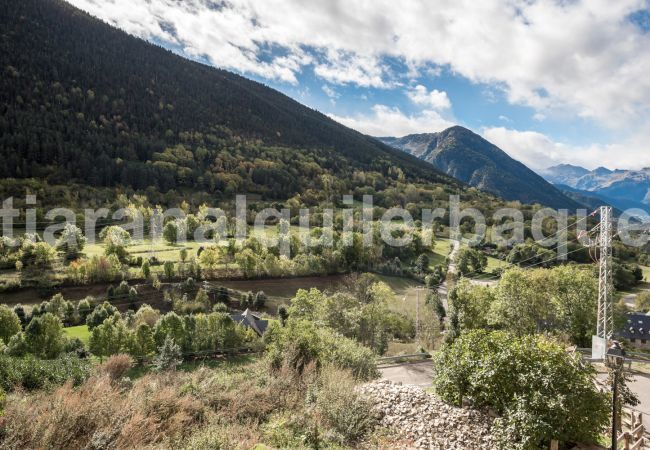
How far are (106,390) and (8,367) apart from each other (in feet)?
28.6

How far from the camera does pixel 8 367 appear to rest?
A: 15.9 m

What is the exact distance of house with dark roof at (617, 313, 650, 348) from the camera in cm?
5162

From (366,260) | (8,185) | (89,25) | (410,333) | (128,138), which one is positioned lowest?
(410,333)

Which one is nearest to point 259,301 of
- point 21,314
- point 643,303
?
point 21,314

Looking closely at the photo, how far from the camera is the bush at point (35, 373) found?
49.3 feet

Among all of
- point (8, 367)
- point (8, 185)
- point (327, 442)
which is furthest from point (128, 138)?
point (327, 442)

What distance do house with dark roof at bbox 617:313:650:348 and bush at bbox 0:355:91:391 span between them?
63.6m

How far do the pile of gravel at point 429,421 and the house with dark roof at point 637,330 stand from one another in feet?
179

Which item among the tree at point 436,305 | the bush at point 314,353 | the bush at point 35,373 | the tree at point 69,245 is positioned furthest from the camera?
the tree at point 69,245

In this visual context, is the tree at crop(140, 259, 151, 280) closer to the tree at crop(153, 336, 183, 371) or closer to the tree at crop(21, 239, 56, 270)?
the tree at crop(21, 239, 56, 270)

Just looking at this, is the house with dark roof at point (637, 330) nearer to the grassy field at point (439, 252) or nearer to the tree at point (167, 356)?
the grassy field at point (439, 252)

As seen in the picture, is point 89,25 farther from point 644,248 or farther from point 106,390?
point 644,248

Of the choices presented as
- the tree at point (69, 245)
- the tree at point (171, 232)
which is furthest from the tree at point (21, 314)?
the tree at point (171, 232)

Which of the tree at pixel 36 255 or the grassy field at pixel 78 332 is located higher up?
the tree at pixel 36 255
